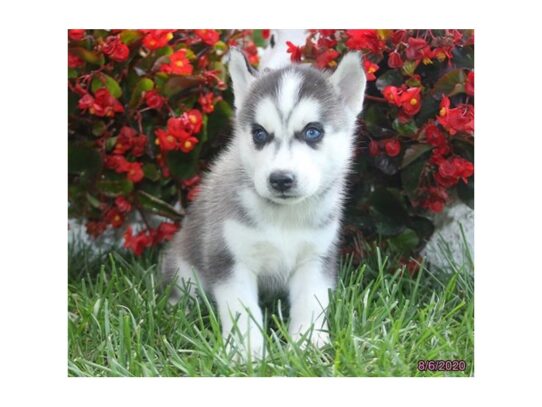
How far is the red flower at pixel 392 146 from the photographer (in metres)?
3.96

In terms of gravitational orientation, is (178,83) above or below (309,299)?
above

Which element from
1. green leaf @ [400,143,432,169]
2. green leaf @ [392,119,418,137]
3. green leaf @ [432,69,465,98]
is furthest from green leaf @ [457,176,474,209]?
green leaf @ [432,69,465,98]

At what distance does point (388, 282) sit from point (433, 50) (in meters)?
1.07

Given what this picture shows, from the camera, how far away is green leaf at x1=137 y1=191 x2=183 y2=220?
14.3ft

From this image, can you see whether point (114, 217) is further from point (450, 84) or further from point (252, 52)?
point (450, 84)

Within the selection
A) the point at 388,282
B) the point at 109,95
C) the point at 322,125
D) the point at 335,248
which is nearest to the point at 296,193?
the point at 322,125

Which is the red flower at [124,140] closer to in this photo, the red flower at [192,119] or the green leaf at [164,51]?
the red flower at [192,119]

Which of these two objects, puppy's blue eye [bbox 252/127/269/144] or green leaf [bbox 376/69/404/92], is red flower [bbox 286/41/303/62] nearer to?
green leaf [bbox 376/69/404/92]

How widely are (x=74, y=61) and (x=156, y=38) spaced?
387mm

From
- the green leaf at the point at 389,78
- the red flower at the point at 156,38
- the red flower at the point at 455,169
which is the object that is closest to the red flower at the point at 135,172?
the red flower at the point at 156,38

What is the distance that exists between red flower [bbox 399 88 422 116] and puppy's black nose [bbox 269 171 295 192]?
Result: 85cm

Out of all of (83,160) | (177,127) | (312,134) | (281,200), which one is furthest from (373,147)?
(83,160)

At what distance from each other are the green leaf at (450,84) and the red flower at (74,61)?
1621 mm

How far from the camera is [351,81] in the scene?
11.7ft
